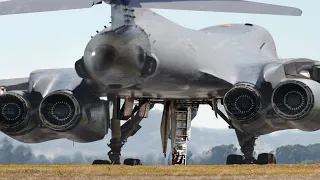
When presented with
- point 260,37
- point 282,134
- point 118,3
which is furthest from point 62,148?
point 118,3

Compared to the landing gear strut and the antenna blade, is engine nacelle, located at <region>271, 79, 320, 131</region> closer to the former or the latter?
the landing gear strut

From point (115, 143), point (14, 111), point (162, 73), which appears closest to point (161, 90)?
point (162, 73)

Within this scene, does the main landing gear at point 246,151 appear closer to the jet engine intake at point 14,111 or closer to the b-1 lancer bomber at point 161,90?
the b-1 lancer bomber at point 161,90

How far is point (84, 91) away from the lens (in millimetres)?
39062

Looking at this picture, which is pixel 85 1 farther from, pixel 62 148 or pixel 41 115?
pixel 62 148

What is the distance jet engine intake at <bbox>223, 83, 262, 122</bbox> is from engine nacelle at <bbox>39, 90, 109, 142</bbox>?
5227mm

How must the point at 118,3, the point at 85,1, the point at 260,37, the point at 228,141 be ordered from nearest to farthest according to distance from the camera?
the point at 85,1 → the point at 118,3 → the point at 260,37 → the point at 228,141

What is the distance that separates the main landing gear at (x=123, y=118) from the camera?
128ft

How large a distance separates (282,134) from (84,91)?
2008 inches

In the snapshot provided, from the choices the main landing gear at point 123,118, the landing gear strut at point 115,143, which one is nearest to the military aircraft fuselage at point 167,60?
the main landing gear at point 123,118

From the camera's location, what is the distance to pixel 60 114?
38562 millimetres

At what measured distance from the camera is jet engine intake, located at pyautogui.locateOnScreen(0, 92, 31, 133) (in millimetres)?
39281

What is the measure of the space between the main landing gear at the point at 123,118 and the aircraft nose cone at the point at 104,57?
545cm

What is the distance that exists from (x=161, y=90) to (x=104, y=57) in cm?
526
